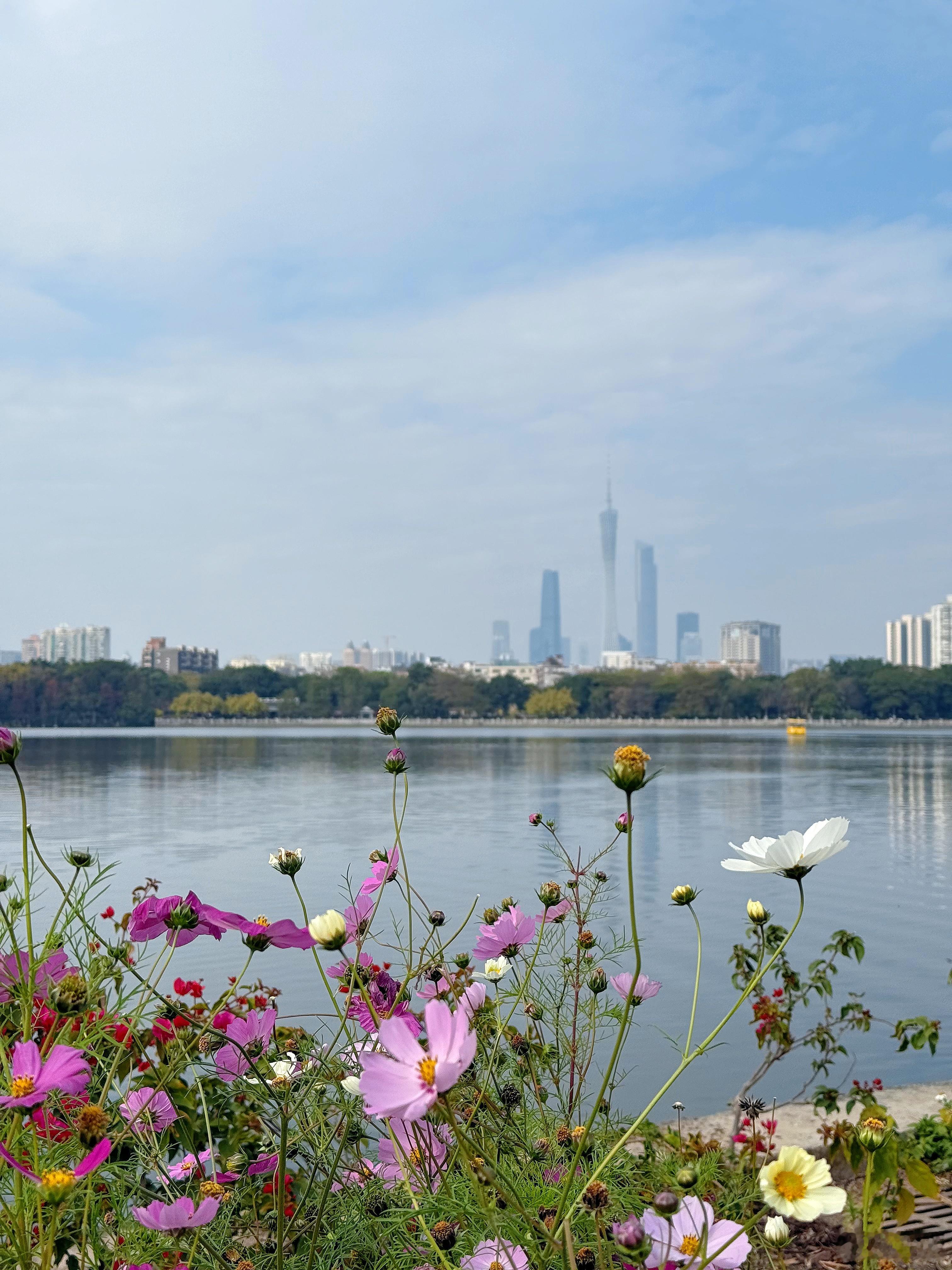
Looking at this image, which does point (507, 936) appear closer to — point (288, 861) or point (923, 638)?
point (288, 861)

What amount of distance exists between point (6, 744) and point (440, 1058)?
49 cm

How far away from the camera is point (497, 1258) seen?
2.57 feet

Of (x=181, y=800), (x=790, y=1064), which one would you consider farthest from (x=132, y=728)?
(x=790, y=1064)

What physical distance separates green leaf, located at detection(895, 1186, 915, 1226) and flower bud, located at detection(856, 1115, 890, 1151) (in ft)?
3.36

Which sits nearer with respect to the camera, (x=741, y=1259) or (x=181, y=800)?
(x=741, y=1259)

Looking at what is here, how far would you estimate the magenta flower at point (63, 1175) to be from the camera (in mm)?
594

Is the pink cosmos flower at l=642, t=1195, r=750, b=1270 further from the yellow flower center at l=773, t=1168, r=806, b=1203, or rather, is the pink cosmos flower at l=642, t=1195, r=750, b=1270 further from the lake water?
the lake water

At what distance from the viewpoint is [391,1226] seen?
0.94 m

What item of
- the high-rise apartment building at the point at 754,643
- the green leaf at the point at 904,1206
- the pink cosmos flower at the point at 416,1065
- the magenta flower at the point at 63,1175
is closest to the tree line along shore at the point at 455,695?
the green leaf at the point at 904,1206

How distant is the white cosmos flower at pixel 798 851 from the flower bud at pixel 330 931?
0.95 feet

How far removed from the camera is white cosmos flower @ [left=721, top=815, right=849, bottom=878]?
0.81 metres

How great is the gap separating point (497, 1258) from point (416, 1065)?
0.26m

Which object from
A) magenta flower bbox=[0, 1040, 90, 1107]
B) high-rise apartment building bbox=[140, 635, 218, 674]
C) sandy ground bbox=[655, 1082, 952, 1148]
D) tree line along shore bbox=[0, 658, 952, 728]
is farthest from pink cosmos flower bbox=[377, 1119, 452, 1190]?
high-rise apartment building bbox=[140, 635, 218, 674]

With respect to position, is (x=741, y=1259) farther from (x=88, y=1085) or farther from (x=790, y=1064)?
(x=790, y=1064)
